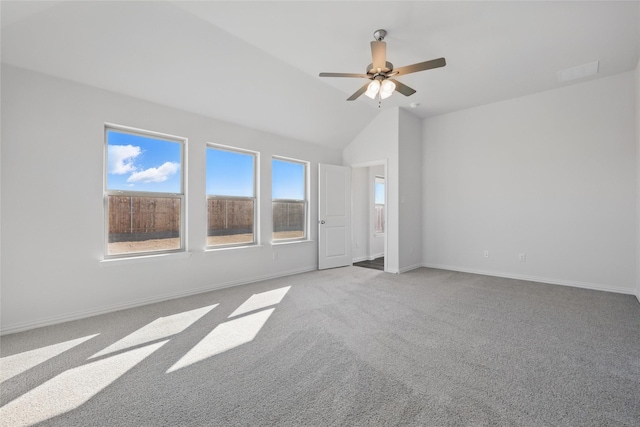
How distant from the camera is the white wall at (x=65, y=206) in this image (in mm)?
2666

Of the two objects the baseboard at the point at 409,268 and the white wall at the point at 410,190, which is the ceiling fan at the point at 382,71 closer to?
the white wall at the point at 410,190

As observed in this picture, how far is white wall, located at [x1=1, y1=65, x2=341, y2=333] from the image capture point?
8.75 feet

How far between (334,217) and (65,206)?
399cm

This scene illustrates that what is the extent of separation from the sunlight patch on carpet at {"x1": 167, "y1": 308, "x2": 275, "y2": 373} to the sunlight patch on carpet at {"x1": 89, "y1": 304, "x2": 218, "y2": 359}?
0.38 meters

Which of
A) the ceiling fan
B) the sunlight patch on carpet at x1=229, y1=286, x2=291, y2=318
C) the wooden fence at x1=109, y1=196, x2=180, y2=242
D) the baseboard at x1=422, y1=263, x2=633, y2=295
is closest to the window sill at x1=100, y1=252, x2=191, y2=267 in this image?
the wooden fence at x1=109, y1=196, x2=180, y2=242

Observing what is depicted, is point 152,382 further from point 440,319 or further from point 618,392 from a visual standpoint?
point 618,392

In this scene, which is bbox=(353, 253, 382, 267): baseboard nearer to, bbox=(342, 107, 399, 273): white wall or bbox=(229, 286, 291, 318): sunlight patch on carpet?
bbox=(342, 107, 399, 273): white wall

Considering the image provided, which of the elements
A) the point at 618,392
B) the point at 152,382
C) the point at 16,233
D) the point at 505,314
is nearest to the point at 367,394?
the point at 152,382

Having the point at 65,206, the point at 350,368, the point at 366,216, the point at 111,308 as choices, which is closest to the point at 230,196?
the point at 65,206

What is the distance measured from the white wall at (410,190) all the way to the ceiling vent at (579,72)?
2.21 meters

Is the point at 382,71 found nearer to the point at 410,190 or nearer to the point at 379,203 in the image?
the point at 410,190

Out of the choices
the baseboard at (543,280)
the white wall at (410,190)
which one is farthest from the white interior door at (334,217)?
the baseboard at (543,280)

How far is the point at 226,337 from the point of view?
255cm

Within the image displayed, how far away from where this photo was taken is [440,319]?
2961 millimetres
